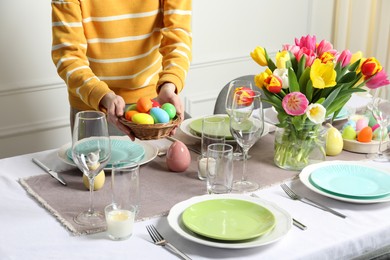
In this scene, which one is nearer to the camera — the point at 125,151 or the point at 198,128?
the point at 125,151

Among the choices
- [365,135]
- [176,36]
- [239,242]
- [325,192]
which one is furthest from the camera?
[176,36]

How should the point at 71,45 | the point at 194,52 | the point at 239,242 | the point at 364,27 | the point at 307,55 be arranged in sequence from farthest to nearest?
the point at 364,27 → the point at 194,52 → the point at 71,45 → the point at 307,55 → the point at 239,242

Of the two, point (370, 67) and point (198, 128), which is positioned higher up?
point (370, 67)

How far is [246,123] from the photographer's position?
1680 millimetres

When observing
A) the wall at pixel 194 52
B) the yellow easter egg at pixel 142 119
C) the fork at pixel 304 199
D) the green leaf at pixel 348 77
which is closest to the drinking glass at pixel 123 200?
the yellow easter egg at pixel 142 119

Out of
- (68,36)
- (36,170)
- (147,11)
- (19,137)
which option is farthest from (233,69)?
(36,170)

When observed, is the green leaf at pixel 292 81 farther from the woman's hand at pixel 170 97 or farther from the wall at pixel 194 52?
the wall at pixel 194 52

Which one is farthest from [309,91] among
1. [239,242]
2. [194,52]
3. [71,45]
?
[194,52]

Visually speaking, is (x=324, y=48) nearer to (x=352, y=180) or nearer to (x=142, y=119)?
(x=352, y=180)

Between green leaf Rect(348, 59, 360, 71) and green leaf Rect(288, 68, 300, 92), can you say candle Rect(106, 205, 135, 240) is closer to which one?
green leaf Rect(288, 68, 300, 92)

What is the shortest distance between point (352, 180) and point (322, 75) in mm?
289

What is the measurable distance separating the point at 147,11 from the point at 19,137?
3.76 ft

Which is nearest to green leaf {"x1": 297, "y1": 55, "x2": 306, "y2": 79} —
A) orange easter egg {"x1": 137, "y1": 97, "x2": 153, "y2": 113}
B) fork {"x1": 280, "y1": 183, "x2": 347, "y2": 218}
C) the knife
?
fork {"x1": 280, "y1": 183, "x2": 347, "y2": 218}

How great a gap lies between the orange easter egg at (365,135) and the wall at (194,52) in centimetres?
159
